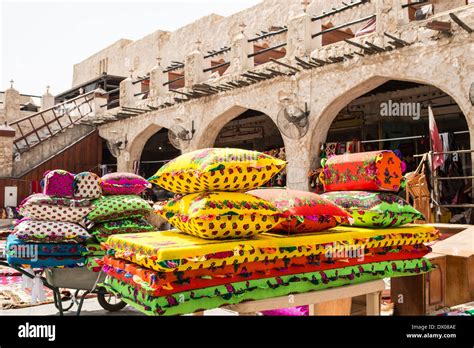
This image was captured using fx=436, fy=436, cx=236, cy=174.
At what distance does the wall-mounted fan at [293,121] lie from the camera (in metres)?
10.1

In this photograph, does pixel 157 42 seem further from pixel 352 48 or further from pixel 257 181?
pixel 257 181

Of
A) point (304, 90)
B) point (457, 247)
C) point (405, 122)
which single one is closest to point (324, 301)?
point (457, 247)

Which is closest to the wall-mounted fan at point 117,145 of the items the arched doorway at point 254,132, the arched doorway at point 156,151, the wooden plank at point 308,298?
the arched doorway at point 156,151

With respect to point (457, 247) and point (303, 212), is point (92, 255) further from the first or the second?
point (457, 247)

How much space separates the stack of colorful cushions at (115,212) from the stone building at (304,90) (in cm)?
557

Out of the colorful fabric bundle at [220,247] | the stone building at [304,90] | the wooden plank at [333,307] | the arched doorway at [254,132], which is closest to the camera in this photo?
the colorful fabric bundle at [220,247]

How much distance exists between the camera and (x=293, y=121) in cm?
1025

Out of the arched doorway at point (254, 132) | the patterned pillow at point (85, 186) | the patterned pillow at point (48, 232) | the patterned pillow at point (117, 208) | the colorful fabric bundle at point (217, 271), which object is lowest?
the colorful fabric bundle at point (217, 271)

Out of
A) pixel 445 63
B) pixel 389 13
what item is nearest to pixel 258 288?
pixel 445 63

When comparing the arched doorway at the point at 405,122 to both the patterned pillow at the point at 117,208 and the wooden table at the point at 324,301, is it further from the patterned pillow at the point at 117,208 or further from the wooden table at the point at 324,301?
the wooden table at the point at 324,301

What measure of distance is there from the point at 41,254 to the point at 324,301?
2.51 metres

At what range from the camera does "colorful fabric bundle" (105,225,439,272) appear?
2.28m

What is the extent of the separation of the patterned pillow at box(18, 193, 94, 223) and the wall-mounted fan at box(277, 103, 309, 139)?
22.3 feet
